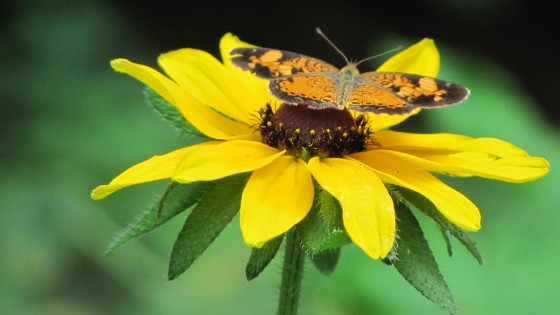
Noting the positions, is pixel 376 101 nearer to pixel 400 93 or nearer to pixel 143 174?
pixel 400 93

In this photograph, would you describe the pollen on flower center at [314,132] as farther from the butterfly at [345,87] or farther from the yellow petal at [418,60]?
the yellow petal at [418,60]

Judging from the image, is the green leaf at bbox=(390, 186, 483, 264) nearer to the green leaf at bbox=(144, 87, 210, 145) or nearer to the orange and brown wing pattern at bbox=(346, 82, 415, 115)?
the orange and brown wing pattern at bbox=(346, 82, 415, 115)

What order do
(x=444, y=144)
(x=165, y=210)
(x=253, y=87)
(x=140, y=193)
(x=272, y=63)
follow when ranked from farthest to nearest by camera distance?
(x=140, y=193), (x=253, y=87), (x=444, y=144), (x=272, y=63), (x=165, y=210)

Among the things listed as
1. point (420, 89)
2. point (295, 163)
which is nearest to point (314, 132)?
point (295, 163)

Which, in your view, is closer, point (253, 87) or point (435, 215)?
point (435, 215)

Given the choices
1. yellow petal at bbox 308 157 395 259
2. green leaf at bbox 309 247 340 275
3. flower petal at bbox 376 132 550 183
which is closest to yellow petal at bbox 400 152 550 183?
flower petal at bbox 376 132 550 183

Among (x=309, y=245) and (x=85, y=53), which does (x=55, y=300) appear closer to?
(x=85, y=53)
